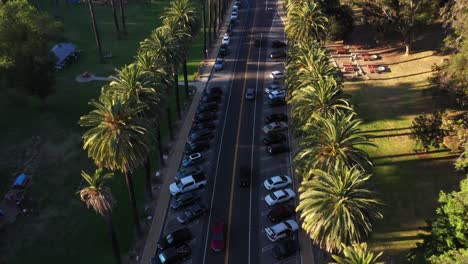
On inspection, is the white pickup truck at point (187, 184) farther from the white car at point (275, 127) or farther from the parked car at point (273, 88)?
the parked car at point (273, 88)

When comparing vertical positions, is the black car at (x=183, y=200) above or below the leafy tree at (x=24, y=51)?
below

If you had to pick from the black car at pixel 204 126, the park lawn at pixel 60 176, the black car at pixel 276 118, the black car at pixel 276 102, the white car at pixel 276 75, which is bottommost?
the park lawn at pixel 60 176

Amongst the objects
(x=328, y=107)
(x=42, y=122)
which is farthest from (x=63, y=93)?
(x=328, y=107)

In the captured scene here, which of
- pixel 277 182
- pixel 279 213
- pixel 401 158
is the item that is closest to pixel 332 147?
pixel 279 213

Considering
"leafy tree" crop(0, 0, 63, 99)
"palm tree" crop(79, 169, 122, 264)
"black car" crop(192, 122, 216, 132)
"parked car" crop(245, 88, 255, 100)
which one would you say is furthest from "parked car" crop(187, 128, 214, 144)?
"leafy tree" crop(0, 0, 63, 99)

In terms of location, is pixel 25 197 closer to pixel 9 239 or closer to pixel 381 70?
pixel 9 239

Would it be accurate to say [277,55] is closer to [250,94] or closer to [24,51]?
[250,94]

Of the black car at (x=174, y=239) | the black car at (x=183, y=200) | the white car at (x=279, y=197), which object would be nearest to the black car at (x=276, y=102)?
the white car at (x=279, y=197)
